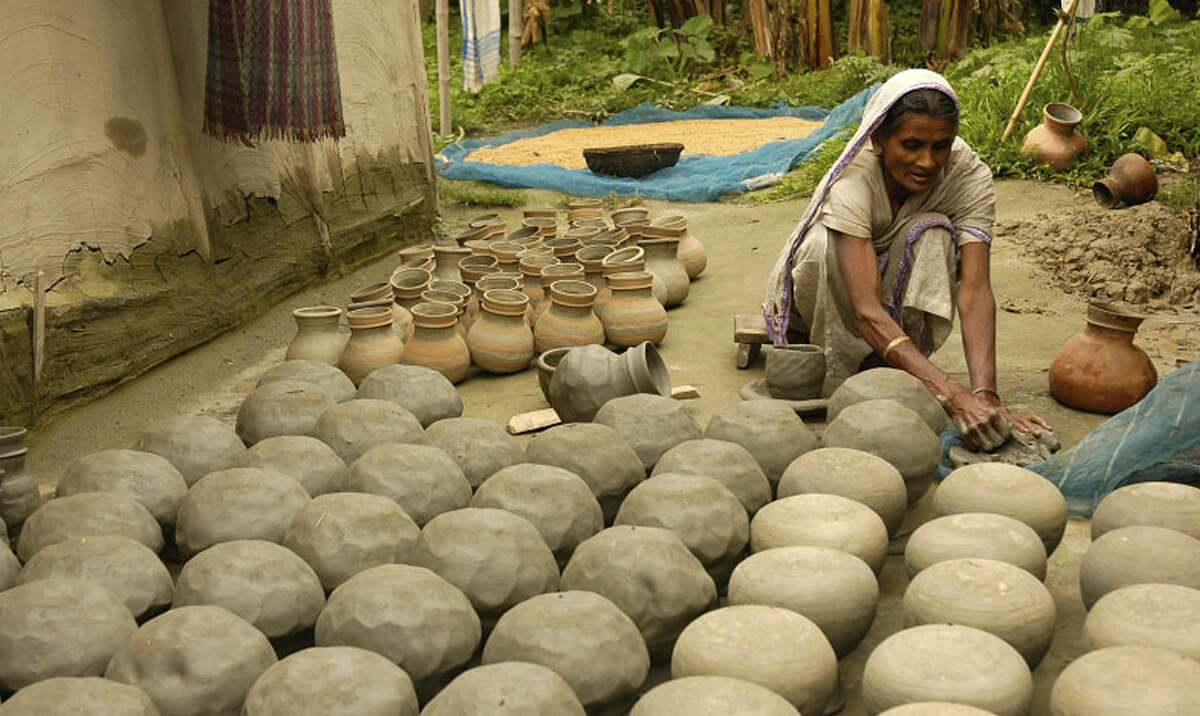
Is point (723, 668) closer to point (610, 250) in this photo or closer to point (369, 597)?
point (369, 597)

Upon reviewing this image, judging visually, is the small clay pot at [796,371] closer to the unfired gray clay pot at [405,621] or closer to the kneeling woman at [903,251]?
the kneeling woman at [903,251]

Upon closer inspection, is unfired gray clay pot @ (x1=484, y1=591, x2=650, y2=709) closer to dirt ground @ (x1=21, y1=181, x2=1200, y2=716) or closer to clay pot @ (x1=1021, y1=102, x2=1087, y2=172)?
dirt ground @ (x1=21, y1=181, x2=1200, y2=716)

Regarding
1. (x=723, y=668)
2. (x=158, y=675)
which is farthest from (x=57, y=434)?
(x=723, y=668)

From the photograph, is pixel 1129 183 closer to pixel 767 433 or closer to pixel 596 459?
pixel 767 433

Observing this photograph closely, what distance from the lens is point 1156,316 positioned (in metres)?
5.05

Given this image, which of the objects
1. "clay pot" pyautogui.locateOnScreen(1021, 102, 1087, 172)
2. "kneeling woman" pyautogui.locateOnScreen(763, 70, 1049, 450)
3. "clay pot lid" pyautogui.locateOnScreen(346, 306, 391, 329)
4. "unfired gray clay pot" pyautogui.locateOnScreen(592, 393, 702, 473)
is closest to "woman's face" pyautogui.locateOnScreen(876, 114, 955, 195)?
"kneeling woman" pyautogui.locateOnScreen(763, 70, 1049, 450)

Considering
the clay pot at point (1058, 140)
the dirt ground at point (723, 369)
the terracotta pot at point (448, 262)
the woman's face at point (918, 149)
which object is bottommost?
the dirt ground at point (723, 369)

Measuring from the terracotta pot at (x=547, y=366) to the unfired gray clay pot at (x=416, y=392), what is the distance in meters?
0.39

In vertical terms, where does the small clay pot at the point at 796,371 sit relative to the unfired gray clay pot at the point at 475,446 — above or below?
below

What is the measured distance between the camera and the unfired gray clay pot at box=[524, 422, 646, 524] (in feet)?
9.96

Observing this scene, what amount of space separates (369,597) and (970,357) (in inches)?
92.2

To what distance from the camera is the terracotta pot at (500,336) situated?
462 centimetres

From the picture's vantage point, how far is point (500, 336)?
4625 mm

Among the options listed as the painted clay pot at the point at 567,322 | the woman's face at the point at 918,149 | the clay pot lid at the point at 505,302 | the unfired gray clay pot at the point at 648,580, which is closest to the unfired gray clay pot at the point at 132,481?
the unfired gray clay pot at the point at 648,580
